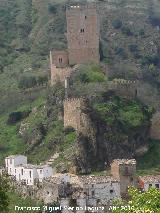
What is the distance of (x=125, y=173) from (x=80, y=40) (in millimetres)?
15236

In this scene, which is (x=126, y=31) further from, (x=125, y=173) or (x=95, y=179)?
A: (x=95, y=179)

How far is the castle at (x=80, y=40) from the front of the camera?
238 feet

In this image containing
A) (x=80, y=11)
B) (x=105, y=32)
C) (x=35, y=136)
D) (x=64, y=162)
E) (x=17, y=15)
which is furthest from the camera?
(x=17, y=15)

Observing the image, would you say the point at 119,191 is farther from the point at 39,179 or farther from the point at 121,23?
the point at 121,23

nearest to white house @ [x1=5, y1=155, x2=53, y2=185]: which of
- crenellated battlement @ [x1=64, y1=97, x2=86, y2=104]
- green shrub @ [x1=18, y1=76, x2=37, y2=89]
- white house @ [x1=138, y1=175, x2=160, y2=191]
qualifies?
crenellated battlement @ [x1=64, y1=97, x2=86, y2=104]

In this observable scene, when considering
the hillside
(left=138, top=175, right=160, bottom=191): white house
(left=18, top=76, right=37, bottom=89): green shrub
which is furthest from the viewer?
(left=18, top=76, right=37, bottom=89): green shrub

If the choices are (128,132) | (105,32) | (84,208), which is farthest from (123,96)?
(105,32)

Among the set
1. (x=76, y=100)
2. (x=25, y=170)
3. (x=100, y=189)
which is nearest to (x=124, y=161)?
(x=100, y=189)

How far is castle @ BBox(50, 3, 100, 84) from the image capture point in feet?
238

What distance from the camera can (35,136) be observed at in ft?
223

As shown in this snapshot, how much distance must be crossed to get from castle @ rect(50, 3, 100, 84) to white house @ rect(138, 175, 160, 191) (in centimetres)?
1396

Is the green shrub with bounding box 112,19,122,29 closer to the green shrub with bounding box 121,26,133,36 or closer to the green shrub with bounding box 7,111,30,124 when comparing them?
the green shrub with bounding box 121,26,133,36

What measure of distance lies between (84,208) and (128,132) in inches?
383

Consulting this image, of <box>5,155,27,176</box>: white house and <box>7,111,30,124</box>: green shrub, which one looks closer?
<box>5,155,27,176</box>: white house
